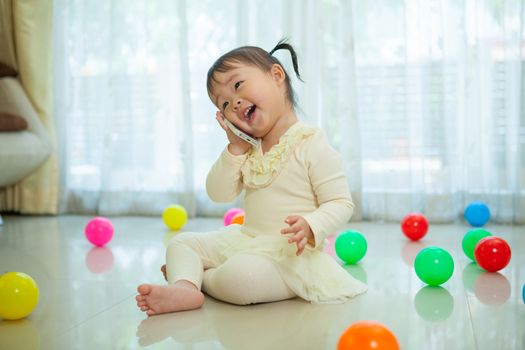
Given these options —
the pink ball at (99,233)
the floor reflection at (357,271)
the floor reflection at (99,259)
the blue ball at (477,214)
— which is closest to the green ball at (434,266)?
the floor reflection at (357,271)

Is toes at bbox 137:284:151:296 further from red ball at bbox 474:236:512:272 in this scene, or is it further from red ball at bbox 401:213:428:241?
red ball at bbox 401:213:428:241

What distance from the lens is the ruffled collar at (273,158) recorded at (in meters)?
1.50

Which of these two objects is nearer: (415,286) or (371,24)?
(415,286)

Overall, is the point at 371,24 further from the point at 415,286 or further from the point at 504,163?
the point at 415,286

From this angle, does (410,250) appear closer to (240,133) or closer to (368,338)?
(240,133)

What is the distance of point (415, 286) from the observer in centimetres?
160

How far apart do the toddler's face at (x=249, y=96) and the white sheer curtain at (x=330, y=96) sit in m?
1.19

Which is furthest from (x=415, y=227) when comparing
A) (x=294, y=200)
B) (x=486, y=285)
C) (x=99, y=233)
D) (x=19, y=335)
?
(x=19, y=335)

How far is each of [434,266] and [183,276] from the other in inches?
23.9

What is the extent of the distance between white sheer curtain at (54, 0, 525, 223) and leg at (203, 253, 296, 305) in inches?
53.2

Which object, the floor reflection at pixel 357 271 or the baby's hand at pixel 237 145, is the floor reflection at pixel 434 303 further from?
the baby's hand at pixel 237 145

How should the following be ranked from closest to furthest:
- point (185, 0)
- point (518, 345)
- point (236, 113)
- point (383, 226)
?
point (518, 345)
point (236, 113)
point (383, 226)
point (185, 0)

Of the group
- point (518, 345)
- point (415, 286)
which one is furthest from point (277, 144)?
point (518, 345)

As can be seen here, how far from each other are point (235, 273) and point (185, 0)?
183 centimetres
